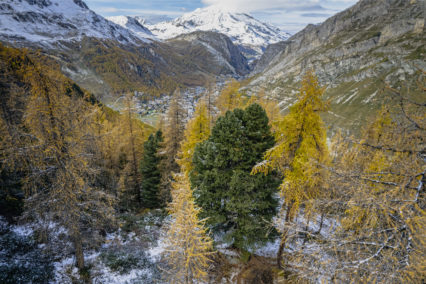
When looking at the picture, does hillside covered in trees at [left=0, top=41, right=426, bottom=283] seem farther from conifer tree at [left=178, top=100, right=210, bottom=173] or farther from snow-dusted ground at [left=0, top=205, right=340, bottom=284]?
conifer tree at [left=178, top=100, right=210, bottom=173]

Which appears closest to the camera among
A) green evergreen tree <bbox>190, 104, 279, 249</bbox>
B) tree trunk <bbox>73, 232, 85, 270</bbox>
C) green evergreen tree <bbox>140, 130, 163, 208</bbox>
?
tree trunk <bbox>73, 232, 85, 270</bbox>

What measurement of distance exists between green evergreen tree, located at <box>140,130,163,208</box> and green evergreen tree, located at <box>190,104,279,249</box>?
11.9m

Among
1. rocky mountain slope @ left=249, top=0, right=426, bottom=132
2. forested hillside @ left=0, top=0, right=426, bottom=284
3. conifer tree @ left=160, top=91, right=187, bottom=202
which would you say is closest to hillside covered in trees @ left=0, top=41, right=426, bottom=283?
forested hillside @ left=0, top=0, right=426, bottom=284

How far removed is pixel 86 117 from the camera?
10500mm

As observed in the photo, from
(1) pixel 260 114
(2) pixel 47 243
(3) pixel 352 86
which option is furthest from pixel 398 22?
(2) pixel 47 243

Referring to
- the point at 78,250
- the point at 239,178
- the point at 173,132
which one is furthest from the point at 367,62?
the point at 78,250

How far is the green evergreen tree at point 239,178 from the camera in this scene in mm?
13078

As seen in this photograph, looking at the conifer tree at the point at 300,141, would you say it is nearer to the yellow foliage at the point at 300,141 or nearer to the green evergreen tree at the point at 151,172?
the yellow foliage at the point at 300,141

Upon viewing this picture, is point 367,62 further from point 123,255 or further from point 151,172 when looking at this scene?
point 123,255

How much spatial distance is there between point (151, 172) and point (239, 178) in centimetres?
1498

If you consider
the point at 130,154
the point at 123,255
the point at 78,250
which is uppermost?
the point at 78,250

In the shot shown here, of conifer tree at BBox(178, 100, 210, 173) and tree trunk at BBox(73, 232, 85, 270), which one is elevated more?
conifer tree at BBox(178, 100, 210, 173)

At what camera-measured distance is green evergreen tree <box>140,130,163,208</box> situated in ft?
80.7

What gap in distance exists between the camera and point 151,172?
25094 mm
